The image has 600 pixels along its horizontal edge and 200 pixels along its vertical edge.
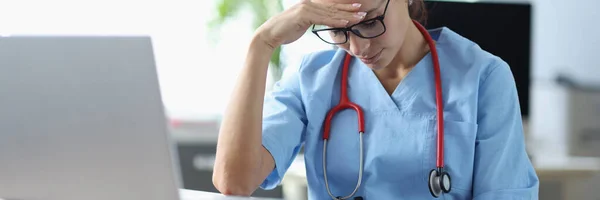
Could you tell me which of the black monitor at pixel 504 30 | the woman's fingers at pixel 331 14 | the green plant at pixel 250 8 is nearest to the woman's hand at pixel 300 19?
the woman's fingers at pixel 331 14

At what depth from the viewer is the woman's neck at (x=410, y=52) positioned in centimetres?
147

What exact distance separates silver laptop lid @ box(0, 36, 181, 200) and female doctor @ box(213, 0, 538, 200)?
38 centimetres

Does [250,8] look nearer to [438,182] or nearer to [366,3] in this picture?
[366,3]

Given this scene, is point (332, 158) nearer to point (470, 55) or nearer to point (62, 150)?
point (470, 55)

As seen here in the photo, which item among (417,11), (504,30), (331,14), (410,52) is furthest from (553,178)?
(331,14)

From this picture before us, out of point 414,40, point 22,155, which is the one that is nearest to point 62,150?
point 22,155

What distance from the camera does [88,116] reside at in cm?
93

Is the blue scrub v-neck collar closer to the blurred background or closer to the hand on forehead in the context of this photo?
the hand on forehead

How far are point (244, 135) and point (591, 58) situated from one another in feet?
6.59

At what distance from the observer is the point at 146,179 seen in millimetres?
945

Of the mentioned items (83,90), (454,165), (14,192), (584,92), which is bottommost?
(584,92)

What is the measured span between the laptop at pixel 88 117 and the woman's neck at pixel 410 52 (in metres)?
0.65

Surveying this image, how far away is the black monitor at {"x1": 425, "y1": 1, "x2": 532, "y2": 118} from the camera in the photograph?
229cm

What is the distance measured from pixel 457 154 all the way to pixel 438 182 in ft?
0.29
